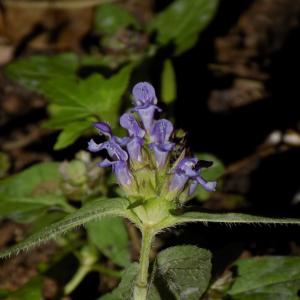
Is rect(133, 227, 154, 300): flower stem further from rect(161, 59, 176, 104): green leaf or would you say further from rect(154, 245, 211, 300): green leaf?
rect(161, 59, 176, 104): green leaf

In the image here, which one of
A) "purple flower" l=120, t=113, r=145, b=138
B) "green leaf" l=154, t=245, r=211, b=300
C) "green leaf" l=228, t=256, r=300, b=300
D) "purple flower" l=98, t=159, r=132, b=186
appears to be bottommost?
"green leaf" l=228, t=256, r=300, b=300

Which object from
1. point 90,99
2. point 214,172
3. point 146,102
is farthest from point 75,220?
point 90,99

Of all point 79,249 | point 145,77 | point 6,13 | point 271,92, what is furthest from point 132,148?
point 6,13

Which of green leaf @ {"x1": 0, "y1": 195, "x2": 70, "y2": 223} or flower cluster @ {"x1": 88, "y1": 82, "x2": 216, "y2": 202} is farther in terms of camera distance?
green leaf @ {"x1": 0, "y1": 195, "x2": 70, "y2": 223}

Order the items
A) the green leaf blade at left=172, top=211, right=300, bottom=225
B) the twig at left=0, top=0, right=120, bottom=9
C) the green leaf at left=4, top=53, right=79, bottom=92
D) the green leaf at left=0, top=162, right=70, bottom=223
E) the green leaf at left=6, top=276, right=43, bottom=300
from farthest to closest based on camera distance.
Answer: the twig at left=0, top=0, right=120, bottom=9 → the green leaf at left=4, top=53, right=79, bottom=92 → the green leaf at left=0, top=162, right=70, bottom=223 → the green leaf at left=6, top=276, right=43, bottom=300 → the green leaf blade at left=172, top=211, right=300, bottom=225

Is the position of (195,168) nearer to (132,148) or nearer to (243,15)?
(132,148)

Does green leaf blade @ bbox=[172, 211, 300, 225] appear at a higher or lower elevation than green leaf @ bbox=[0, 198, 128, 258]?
higher

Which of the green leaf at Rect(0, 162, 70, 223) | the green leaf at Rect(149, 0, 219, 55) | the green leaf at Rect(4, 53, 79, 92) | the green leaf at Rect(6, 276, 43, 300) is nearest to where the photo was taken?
the green leaf at Rect(6, 276, 43, 300)

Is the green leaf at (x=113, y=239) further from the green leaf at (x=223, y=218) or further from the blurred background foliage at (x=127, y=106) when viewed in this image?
the green leaf at (x=223, y=218)

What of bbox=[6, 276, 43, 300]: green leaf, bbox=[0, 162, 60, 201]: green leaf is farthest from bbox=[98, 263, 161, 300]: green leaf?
bbox=[0, 162, 60, 201]: green leaf

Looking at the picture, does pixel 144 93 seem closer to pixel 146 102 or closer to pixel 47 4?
pixel 146 102
